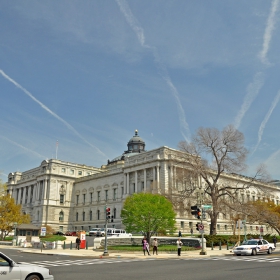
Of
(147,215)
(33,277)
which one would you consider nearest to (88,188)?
(147,215)

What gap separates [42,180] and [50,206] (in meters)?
8.55

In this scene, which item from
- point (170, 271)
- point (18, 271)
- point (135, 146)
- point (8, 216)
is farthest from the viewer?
point (135, 146)

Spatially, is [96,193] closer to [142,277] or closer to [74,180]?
[74,180]

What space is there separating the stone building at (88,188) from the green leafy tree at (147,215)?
31525 mm

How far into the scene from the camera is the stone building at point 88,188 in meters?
78.6

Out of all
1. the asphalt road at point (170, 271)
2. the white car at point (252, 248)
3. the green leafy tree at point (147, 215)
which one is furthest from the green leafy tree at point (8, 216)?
the white car at point (252, 248)

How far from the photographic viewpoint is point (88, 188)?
97625 millimetres

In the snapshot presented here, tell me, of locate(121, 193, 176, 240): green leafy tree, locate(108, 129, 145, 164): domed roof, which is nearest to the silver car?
locate(121, 193, 176, 240): green leafy tree

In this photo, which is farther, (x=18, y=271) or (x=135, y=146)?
(x=135, y=146)

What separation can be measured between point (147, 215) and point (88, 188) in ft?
195

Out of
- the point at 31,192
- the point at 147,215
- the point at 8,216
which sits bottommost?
the point at 147,215

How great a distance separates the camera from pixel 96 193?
3708 inches

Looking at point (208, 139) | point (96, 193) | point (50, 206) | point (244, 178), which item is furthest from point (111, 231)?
point (244, 178)

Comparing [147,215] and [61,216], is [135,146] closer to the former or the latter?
[61,216]
